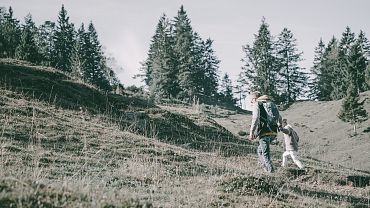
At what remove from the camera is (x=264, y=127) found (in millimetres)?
10680

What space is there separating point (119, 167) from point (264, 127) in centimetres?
413

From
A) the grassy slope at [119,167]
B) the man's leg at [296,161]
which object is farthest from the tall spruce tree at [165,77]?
the man's leg at [296,161]

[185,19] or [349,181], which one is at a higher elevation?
[185,19]

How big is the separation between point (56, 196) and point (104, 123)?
42.2 feet

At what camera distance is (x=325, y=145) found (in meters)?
42.7

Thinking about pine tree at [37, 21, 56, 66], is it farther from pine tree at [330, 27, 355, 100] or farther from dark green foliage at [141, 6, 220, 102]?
pine tree at [330, 27, 355, 100]

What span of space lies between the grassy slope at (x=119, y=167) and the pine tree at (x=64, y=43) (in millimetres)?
47950

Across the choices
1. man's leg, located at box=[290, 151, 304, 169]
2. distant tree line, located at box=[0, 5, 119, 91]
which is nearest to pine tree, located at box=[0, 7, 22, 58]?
distant tree line, located at box=[0, 5, 119, 91]

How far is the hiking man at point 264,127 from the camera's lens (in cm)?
1059

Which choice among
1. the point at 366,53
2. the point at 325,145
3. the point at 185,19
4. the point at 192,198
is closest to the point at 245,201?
the point at 192,198

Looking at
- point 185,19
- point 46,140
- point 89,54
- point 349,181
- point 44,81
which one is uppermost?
point 185,19

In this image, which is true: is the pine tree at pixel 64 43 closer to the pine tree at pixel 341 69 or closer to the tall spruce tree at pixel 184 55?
the tall spruce tree at pixel 184 55

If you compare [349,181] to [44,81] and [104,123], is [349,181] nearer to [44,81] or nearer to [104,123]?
[104,123]

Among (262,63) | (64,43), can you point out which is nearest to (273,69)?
(262,63)
